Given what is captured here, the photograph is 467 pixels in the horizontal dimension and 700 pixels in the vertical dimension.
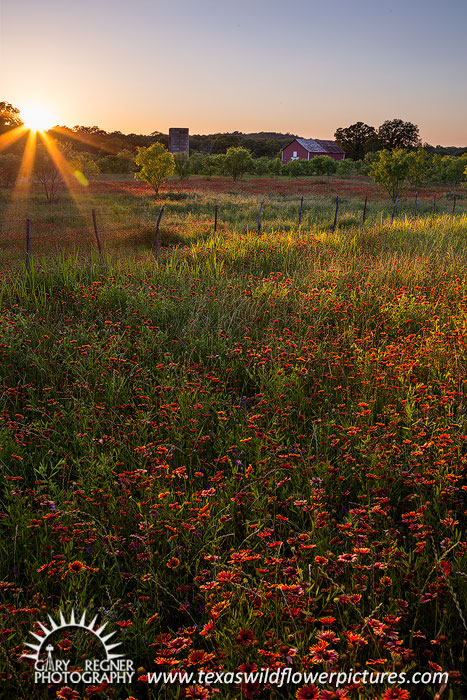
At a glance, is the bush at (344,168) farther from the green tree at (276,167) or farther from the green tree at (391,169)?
the green tree at (391,169)

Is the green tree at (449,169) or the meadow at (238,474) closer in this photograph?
the meadow at (238,474)

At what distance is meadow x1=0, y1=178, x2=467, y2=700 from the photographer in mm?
1864

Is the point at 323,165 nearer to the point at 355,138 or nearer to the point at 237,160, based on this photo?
the point at 237,160

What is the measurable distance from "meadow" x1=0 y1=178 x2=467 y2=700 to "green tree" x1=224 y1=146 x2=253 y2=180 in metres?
50.2

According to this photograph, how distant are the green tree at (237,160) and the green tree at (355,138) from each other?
156 ft

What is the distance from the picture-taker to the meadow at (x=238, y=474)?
6.12ft

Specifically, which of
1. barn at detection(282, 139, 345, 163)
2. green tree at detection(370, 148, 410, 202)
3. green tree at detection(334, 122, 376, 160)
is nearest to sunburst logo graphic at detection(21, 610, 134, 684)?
green tree at detection(370, 148, 410, 202)

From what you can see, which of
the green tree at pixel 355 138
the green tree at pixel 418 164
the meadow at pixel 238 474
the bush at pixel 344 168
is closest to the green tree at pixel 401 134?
the green tree at pixel 355 138

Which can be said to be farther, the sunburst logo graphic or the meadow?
the meadow

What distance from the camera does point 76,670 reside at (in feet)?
5.70

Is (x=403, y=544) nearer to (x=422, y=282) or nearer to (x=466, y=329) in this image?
(x=466, y=329)

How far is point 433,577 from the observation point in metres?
2.23

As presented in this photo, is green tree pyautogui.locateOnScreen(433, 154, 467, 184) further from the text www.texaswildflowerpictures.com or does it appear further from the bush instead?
the text www.texaswildflowerpictures.com

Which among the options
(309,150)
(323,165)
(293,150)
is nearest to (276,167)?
(323,165)
